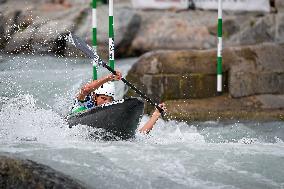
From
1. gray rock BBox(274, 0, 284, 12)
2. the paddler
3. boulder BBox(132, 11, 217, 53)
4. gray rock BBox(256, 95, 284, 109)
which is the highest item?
gray rock BBox(274, 0, 284, 12)

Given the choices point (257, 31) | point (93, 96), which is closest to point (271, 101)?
point (93, 96)

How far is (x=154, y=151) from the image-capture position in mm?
6137

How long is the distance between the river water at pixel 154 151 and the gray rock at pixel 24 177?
14.9 inches

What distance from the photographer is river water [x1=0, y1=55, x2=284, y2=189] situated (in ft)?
16.7

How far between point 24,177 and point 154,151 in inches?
82.8

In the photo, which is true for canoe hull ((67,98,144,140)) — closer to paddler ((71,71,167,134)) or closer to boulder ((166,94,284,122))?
paddler ((71,71,167,134))

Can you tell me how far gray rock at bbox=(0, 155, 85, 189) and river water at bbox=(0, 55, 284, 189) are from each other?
1.24 ft

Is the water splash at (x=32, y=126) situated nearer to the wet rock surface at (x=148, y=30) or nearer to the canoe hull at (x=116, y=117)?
the canoe hull at (x=116, y=117)

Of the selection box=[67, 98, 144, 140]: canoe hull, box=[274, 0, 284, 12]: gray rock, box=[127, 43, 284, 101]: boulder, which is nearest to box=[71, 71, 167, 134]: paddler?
box=[67, 98, 144, 140]: canoe hull

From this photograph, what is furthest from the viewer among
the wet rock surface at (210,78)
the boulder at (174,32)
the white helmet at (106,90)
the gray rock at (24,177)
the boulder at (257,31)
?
the boulder at (174,32)

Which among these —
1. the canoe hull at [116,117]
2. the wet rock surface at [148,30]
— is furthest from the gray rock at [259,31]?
the canoe hull at [116,117]

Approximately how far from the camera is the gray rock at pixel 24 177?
4270mm

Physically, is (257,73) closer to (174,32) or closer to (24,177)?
(174,32)

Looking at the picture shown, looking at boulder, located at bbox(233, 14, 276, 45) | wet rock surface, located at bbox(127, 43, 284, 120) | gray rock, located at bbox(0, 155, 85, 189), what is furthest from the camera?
boulder, located at bbox(233, 14, 276, 45)
